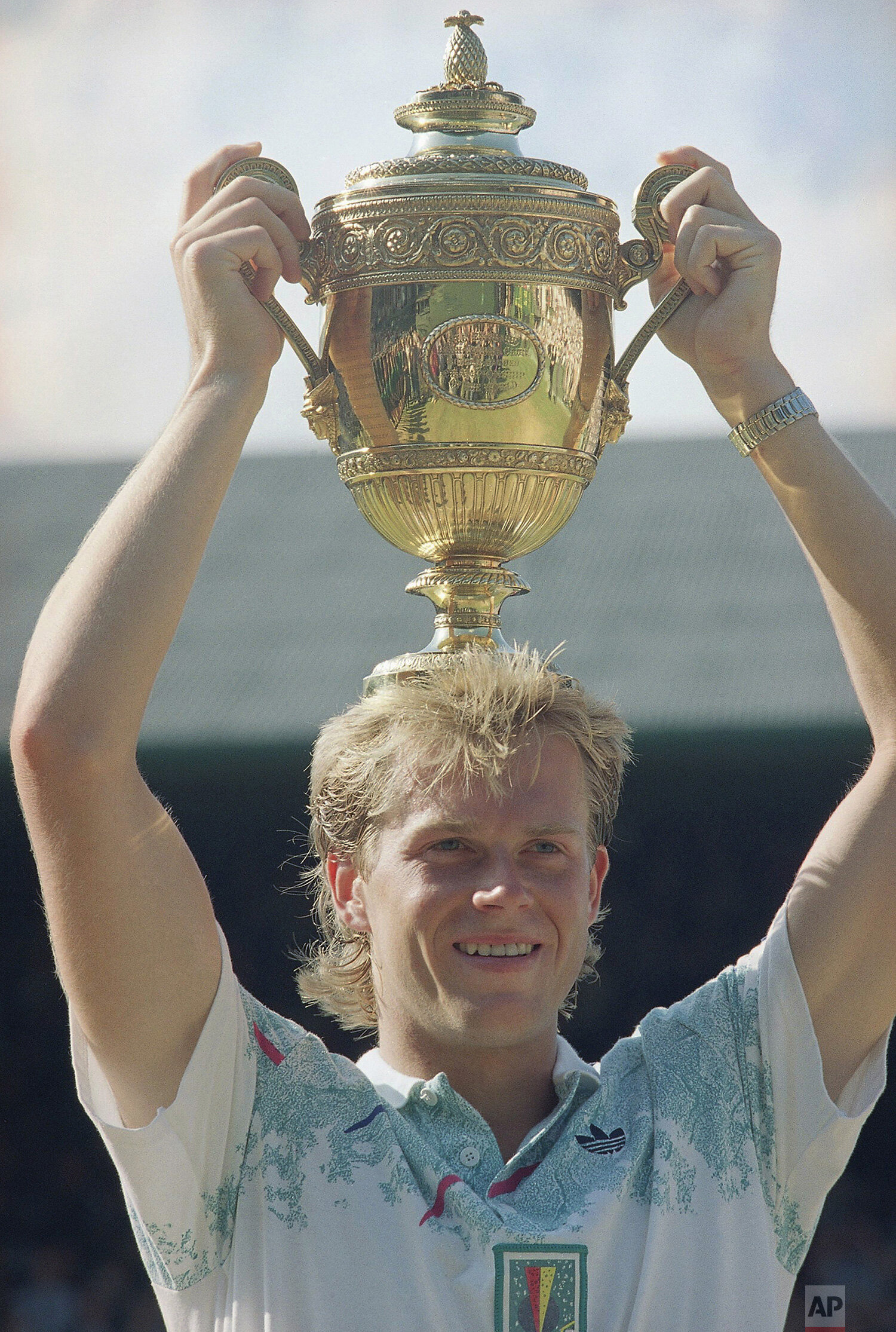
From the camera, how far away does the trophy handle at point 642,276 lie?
216 centimetres

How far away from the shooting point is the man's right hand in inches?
76.9

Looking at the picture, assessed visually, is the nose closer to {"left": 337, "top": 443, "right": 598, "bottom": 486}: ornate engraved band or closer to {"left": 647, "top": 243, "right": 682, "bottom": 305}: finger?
{"left": 337, "top": 443, "right": 598, "bottom": 486}: ornate engraved band

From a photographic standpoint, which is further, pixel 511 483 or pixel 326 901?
pixel 326 901

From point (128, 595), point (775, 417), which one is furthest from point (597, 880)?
point (128, 595)

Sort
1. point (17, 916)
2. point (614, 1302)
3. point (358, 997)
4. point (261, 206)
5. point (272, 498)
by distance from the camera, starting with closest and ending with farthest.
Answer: point (614, 1302)
point (261, 206)
point (358, 997)
point (17, 916)
point (272, 498)

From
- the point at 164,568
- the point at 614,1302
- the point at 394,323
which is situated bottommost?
the point at 614,1302

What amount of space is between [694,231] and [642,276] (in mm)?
137

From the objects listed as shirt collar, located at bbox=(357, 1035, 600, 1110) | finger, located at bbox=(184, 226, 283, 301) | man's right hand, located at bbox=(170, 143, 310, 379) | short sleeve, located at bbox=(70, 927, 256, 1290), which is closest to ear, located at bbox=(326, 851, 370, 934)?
shirt collar, located at bbox=(357, 1035, 600, 1110)

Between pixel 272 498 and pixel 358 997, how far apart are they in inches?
197

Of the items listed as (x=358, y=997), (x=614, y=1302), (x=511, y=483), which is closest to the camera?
(x=614, y=1302)

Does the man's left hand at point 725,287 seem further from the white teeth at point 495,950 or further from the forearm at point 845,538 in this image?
the white teeth at point 495,950

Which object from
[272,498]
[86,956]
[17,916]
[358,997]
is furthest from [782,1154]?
[272,498]

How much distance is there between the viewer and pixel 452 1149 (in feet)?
6.36

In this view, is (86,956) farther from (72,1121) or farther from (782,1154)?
(72,1121)
